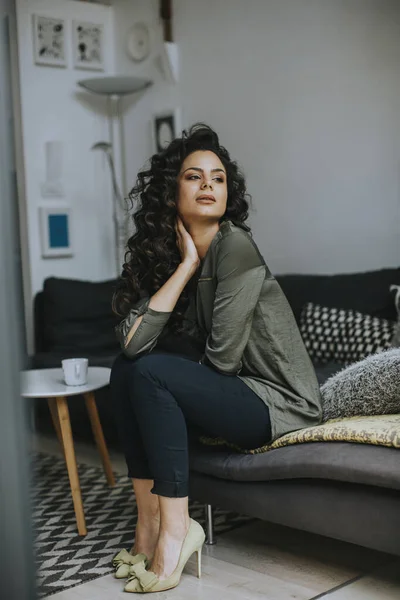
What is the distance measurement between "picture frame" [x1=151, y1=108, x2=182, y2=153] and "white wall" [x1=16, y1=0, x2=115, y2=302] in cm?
41

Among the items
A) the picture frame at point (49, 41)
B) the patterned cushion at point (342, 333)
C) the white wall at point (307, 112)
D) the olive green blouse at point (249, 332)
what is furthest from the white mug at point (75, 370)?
the picture frame at point (49, 41)

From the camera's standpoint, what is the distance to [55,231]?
4914 millimetres

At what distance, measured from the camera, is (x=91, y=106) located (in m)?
5.11

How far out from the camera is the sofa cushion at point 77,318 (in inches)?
171

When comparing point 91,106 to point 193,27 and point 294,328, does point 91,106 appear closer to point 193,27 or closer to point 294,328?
point 193,27

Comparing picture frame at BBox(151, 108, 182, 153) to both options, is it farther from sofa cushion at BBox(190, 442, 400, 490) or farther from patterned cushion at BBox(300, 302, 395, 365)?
sofa cushion at BBox(190, 442, 400, 490)

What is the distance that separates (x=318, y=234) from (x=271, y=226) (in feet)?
1.09

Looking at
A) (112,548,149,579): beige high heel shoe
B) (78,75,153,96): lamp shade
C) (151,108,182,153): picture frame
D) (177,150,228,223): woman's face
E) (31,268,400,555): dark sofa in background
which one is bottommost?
(112,548,149,579): beige high heel shoe

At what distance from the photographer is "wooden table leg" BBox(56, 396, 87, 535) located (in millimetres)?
2617

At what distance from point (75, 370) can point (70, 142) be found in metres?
2.55

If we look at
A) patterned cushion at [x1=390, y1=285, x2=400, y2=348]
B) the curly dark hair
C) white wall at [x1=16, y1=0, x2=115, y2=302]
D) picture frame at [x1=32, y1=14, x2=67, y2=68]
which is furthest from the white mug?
picture frame at [x1=32, y1=14, x2=67, y2=68]

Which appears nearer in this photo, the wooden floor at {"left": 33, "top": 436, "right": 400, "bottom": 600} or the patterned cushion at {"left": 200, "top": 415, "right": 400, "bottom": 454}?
the patterned cushion at {"left": 200, "top": 415, "right": 400, "bottom": 454}

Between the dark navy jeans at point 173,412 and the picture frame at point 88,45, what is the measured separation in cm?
330

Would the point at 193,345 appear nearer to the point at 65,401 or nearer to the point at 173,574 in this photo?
the point at 65,401
